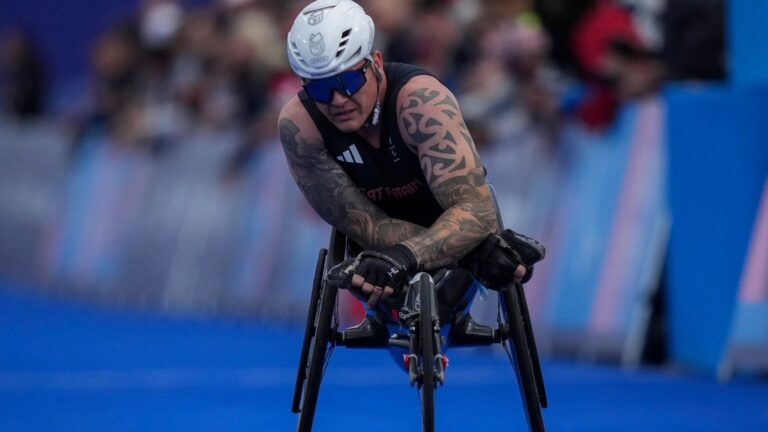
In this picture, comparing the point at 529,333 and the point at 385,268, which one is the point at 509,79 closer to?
the point at 529,333

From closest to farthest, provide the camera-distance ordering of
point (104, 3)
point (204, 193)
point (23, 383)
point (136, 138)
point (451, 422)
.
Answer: point (451, 422), point (23, 383), point (204, 193), point (136, 138), point (104, 3)

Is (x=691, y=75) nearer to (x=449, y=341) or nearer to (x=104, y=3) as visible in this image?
(x=449, y=341)

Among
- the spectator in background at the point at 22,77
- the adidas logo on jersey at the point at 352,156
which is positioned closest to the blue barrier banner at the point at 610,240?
the adidas logo on jersey at the point at 352,156

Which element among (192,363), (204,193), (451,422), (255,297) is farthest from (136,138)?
(451,422)

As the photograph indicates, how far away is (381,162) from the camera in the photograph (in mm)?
5277

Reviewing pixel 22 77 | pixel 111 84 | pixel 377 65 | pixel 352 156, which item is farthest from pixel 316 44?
pixel 22 77

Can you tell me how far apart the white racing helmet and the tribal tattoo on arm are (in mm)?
467

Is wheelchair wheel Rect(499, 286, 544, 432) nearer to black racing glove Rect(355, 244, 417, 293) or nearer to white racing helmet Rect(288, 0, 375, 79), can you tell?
black racing glove Rect(355, 244, 417, 293)

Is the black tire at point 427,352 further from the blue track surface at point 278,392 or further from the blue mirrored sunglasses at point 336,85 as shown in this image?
the blue track surface at point 278,392

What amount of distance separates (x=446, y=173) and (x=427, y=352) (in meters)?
0.80

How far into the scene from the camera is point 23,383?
8.76 m

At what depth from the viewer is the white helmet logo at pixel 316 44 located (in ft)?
16.0

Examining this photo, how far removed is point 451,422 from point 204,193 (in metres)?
6.87

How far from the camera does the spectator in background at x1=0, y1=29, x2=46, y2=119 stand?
17.6 metres
